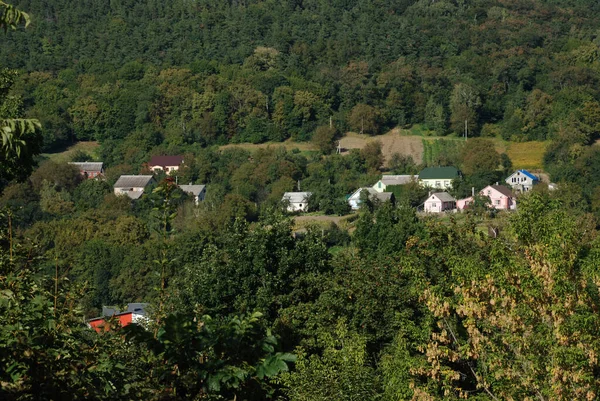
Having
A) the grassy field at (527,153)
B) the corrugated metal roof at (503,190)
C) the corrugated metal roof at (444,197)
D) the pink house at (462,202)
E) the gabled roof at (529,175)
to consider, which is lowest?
the pink house at (462,202)

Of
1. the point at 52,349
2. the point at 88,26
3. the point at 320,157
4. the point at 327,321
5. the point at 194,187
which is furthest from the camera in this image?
the point at 88,26

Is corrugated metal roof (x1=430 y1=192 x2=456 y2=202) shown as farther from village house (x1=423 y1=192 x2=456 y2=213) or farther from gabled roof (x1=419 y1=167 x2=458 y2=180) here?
gabled roof (x1=419 y1=167 x2=458 y2=180)

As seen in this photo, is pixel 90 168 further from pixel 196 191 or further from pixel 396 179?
pixel 396 179

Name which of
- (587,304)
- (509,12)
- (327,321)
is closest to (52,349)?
(587,304)

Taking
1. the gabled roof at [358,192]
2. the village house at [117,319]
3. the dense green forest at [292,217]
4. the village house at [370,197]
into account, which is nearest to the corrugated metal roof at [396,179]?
the dense green forest at [292,217]

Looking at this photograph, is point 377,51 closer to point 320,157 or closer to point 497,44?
point 497,44

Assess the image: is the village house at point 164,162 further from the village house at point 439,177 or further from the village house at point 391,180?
the village house at point 439,177

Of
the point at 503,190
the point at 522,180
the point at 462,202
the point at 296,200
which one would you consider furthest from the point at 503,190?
the point at 296,200
